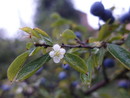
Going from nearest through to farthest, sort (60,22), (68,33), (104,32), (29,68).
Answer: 1. (29,68)
2. (68,33)
3. (104,32)
4. (60,22)

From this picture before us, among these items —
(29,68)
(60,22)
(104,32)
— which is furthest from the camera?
(60,22)

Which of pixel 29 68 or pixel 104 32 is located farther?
pixel 104 32

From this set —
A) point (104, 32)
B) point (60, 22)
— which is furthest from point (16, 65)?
point (60, 22)

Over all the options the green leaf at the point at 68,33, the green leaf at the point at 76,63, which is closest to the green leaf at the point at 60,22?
the green leaf at the point at 68,33

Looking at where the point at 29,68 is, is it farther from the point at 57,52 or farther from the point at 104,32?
the point at 104,32

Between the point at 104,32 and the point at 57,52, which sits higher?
the point at 57,52

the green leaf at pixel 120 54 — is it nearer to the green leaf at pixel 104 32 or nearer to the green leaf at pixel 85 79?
the green leaf at pixel 85 79

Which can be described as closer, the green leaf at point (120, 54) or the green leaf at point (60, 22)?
the green leaf at point (120, 54)

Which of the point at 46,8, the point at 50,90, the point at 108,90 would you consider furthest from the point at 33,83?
the point at 46,8
